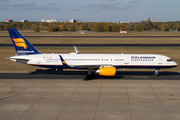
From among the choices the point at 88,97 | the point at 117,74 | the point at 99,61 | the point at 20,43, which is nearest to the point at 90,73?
the point at 99,61

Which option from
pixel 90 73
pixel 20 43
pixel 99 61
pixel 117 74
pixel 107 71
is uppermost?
pixel 20 43

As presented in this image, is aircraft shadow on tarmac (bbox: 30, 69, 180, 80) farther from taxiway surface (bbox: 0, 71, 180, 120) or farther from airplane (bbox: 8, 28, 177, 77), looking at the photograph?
airplane (bbox: 8, 28, 177, 77)

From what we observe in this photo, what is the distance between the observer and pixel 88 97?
28312mm

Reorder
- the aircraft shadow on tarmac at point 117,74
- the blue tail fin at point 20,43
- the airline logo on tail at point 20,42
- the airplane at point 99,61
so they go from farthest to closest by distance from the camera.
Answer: the airline logo on tail at point 20,42, the blue tail fin at point 20,43, the aircraft shadow on tarmac at point 117,74, the airplane at point 99,61

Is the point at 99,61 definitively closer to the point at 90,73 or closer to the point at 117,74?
the point at 90,73

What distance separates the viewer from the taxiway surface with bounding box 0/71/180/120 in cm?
2264

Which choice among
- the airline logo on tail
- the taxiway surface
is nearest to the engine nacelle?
the taxiway surface

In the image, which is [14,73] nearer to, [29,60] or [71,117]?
[29,60]

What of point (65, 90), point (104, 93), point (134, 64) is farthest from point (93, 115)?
point (134, 64)

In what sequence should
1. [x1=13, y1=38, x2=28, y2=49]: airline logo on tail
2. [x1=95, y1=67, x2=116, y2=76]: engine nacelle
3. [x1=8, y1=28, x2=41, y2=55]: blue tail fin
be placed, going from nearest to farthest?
[x1=95, y1=67, x2=116, y2=76]: engine nacelle
[x1=8, y1=28, x2=41, y2=55]: blue tail fin
[x1=13, y1=38, x2=28, y2=49]: airline logo on tail

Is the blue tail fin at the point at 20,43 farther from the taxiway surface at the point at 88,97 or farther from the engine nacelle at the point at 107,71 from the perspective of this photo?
the engine nacelle at the point at 107,71

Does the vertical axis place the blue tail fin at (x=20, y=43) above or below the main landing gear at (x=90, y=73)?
above

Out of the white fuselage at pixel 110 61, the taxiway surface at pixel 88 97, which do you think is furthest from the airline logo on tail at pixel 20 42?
the taxiway surface at pixel 88 97

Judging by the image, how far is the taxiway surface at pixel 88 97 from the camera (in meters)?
22.6
